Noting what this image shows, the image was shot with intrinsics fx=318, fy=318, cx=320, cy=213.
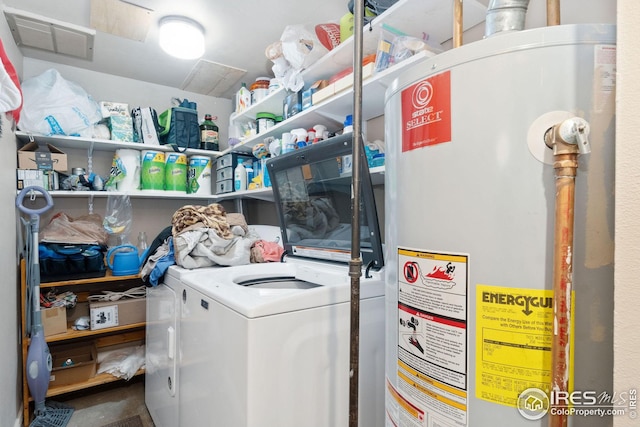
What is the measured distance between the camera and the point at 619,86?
46 centimetres

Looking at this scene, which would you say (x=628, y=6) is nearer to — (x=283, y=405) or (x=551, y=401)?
(x=551, y=401)

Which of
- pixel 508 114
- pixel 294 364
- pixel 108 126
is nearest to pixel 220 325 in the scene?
pixel 294 364

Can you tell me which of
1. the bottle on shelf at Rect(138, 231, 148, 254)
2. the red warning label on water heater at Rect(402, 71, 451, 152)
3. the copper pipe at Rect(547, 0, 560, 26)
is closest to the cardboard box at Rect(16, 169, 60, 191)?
the bottle on shelf at Rect(138, 231, 148, 254)

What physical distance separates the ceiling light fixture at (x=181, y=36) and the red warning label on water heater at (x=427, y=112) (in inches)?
79.5

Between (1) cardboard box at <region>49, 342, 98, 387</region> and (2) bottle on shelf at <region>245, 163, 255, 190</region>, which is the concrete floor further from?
(2) bottle on shelf at <region>245, 163, 255, 190</region>

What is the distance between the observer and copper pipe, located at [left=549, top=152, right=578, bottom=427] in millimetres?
524

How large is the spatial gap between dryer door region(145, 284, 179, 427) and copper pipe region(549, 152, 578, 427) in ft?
5.02

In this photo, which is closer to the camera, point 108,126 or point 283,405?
point 283,405

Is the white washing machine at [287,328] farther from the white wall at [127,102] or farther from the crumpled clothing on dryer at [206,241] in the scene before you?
the white wall at [127,102]

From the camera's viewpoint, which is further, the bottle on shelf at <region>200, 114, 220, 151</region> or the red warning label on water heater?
the bottle on shelf at <region>200, 114, 220, 151</region>

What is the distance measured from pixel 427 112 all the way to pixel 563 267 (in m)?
0.40

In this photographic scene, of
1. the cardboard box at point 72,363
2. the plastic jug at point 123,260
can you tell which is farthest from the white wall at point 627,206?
the cardboard box at point 72,363

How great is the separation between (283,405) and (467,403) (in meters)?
0.62

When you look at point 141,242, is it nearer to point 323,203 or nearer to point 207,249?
point 207,249
